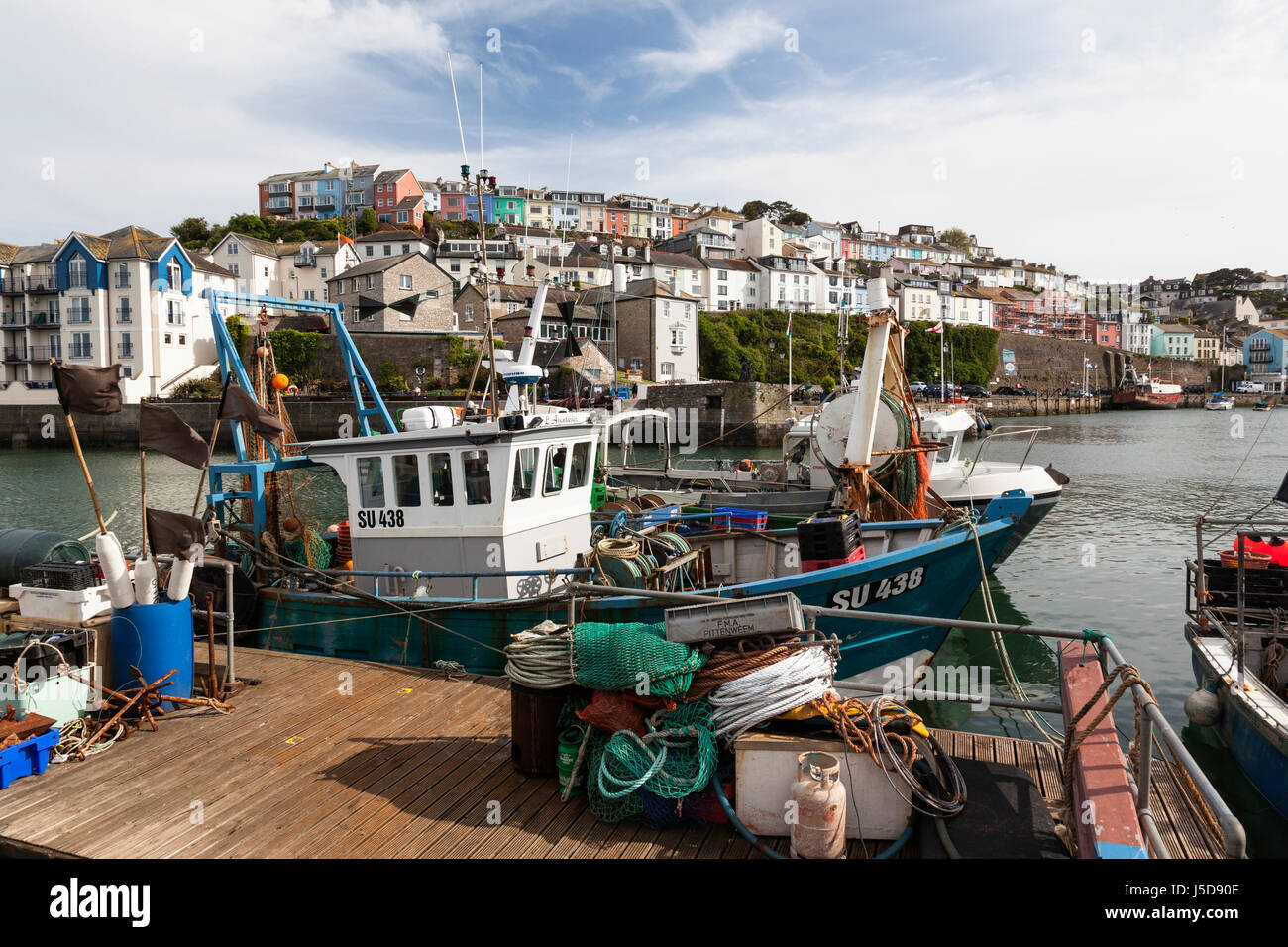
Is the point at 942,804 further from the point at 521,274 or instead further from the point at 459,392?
the point at 521,274

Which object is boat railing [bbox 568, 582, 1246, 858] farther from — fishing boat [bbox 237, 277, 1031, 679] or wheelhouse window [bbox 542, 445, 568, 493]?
wheelhouse window [bbox 542, 445, 568, 493]

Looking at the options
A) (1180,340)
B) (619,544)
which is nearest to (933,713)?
(619,544)

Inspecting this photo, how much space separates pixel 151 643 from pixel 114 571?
664 mm

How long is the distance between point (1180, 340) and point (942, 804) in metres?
155

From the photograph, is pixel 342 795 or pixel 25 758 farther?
pixel 25 758

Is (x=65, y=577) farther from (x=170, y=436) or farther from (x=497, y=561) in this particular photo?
(x=497, y=561)

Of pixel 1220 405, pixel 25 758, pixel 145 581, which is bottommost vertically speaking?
pixel 25 758

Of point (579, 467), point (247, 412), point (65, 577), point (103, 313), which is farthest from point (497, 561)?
point (103, 313)

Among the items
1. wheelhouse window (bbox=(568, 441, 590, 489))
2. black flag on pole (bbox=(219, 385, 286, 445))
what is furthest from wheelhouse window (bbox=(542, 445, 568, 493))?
black flag on pole (bbox=(219, 385, 286, 445))

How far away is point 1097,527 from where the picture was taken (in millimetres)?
24109

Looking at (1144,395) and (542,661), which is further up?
(1144,395)

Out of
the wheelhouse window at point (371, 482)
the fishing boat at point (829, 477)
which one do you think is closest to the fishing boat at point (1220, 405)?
the fishing boat at point (829, 477)
